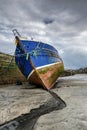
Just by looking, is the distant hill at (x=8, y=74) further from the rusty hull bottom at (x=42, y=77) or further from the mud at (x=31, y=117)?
the mud at (x=31, y=117)

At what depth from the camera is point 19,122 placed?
29.4 feet

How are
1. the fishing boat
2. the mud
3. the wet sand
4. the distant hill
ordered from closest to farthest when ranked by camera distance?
the wet sand → the mud → the fishing boat → the distant hill

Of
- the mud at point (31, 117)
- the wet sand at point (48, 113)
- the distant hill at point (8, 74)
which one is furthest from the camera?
the distant hill at point (8, 74)

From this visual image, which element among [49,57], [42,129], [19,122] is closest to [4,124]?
[19,122]

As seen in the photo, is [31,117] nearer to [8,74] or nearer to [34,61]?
[34,61]

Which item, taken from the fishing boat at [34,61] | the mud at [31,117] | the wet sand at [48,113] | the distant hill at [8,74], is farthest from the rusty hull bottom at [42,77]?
the mud at [31,117]

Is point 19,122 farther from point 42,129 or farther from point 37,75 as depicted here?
point 37,75

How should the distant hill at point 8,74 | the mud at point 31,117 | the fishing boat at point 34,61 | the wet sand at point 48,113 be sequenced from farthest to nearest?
the distant hill at point 8,74, the fishing boat at point 34,61, the mud at point 31,117, the wet sand at point 48,113

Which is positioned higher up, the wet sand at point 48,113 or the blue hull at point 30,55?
the blue hull at point 30,55

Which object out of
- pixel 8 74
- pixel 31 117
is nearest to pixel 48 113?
pixel 31 117

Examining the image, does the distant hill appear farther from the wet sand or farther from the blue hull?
the wet sand

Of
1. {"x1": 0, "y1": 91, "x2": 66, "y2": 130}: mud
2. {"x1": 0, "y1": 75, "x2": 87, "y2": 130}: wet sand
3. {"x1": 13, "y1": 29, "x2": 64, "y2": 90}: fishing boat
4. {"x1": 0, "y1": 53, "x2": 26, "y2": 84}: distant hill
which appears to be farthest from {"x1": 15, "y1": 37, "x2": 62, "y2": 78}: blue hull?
{"x1": 0, "y1": 91, "x2": 66, "y2": 130}: mud

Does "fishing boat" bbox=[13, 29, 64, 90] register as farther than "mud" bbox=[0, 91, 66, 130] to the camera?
Yes

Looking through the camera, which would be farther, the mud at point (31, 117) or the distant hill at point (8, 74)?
the distant hill at point (8, 74)
